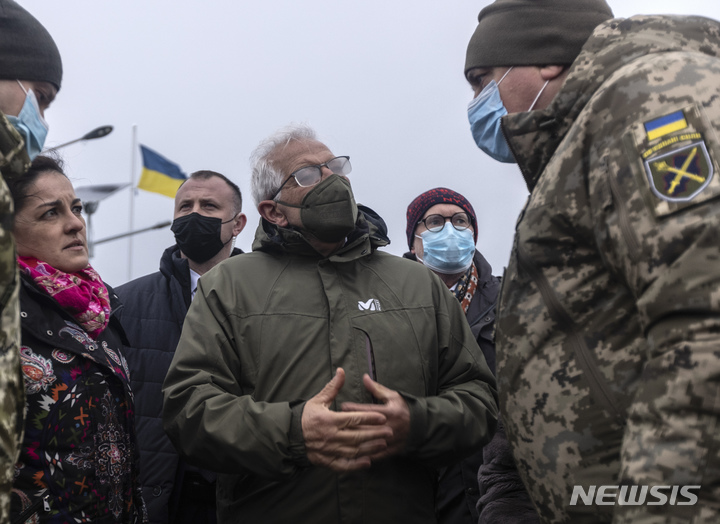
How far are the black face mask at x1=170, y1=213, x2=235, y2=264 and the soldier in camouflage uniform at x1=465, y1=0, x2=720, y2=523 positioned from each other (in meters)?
3.20

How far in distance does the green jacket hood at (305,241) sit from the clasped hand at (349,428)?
80 centimetres

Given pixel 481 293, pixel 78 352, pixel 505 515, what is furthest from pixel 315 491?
pixel 481 293

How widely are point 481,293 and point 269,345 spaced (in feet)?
7.20

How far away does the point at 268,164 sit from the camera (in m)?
3.77

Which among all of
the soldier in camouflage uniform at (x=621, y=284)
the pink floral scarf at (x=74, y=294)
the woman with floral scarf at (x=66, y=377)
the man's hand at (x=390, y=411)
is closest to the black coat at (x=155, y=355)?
the woman with floral scarf at (x=66, y=377)

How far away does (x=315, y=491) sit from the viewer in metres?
2.91

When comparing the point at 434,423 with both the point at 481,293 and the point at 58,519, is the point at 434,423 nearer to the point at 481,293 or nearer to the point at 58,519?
the point at 58,519

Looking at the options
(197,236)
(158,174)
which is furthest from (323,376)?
(158,174)

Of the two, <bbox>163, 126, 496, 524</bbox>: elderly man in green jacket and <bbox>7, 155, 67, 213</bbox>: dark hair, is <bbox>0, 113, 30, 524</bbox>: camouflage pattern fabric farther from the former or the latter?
<bbox>7, 155, 67, 213</bbox>: dark hair

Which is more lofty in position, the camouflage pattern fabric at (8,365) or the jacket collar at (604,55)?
the jacket collar at (604,55)

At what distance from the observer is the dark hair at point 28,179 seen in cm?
359

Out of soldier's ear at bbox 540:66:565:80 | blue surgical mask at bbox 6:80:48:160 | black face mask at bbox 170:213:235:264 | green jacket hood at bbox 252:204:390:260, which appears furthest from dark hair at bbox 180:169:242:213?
soldier's ear at bbox 540:66:565:80

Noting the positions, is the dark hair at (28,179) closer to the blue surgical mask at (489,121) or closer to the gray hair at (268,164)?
the gray hair at (268,164)

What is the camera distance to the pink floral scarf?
10.8ft
